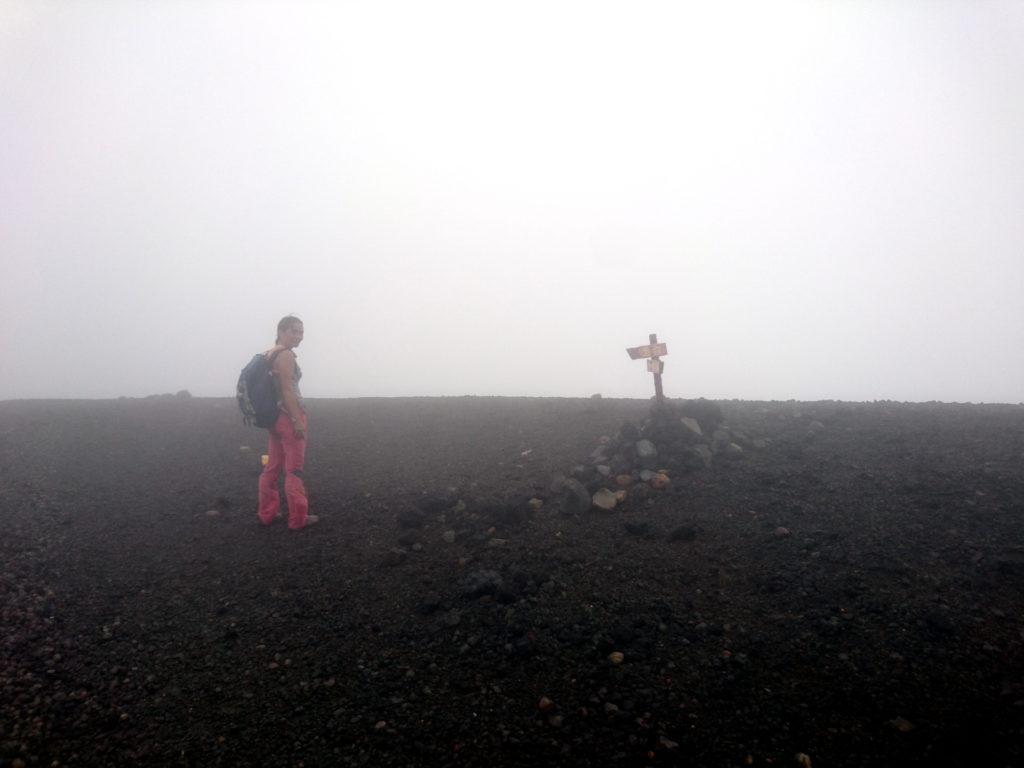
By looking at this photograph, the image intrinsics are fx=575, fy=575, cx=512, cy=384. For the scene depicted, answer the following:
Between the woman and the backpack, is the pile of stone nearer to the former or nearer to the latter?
the woman

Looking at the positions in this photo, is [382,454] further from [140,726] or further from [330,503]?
[140,726]

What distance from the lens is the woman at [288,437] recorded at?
24.2ft

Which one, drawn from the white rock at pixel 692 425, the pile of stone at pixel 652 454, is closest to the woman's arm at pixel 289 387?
the pile of stone at pixel 652 454

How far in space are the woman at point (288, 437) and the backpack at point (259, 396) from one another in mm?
71

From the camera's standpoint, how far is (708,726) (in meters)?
3.78

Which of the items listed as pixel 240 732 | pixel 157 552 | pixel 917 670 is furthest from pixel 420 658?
pixel 157 552

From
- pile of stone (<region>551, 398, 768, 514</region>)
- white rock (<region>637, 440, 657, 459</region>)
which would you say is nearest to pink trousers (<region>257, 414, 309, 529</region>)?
pile of stone (<region>551, 398, 768, 514</region>)

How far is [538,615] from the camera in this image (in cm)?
520

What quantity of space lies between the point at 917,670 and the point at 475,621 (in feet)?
11.2

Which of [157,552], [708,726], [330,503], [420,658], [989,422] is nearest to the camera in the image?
[708,726]

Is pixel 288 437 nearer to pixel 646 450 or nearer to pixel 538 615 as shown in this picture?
pixel 538 615

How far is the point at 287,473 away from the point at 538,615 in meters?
3.97

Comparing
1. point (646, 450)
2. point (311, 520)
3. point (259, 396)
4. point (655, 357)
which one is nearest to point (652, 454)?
point (646, 450)

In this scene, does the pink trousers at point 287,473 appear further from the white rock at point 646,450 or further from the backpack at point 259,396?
the white rock at point 646,450
